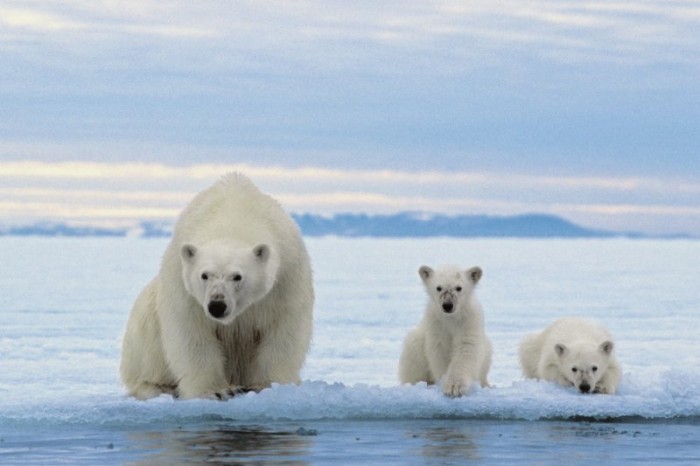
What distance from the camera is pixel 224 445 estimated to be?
841 centimetres

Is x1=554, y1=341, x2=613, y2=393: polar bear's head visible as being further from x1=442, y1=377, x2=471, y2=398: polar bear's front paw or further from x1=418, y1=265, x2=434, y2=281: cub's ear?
x1=418, y1=265, x2=434, y2=281: cub's ear

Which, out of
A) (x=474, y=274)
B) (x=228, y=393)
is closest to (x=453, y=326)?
(x=474, y=274)

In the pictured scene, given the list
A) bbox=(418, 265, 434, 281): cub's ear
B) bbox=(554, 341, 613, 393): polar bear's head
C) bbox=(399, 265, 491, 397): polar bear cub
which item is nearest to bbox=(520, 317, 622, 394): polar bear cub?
bbox=(554, 341, 613, 393): polar bear's head

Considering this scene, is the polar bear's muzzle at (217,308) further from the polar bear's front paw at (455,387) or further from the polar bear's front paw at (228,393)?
the polar bear's front paw at (455,387)

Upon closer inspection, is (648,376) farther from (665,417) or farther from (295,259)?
(295,259)

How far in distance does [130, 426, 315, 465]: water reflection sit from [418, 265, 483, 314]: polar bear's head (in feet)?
7.31

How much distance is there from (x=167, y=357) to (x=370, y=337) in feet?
38.7

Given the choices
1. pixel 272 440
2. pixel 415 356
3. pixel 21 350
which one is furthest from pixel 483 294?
pixel 272 440

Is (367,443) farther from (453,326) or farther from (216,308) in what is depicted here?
(453,326)

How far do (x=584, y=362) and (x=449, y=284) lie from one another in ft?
4.10

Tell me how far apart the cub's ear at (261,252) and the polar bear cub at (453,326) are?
2.02 meters

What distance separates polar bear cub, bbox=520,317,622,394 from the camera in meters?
10.8

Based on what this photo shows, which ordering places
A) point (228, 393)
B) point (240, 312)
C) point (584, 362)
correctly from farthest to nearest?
point (584, 362) < point (228, 393) < point (240, 312)

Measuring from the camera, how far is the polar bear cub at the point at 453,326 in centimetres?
1080
